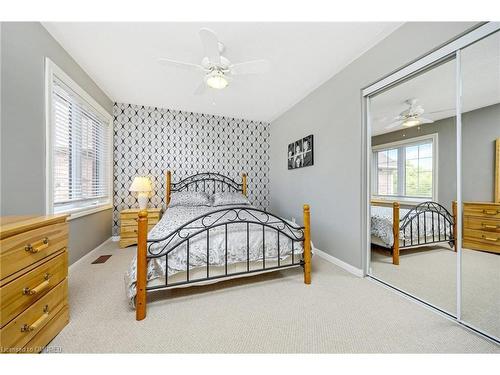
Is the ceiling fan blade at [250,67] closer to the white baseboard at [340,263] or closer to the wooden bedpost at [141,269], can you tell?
the wooden bedpost at [141,269]

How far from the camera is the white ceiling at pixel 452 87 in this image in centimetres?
133

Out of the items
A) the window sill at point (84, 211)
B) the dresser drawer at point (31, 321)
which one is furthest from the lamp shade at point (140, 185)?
the dresser drawer at point (31, 321)

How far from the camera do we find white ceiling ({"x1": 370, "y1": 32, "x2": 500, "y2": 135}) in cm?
133

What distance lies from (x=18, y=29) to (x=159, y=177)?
7.92 ft

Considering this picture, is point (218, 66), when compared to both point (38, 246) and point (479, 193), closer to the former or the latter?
point (38, 246)

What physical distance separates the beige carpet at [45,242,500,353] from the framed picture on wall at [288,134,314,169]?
1.81 meters

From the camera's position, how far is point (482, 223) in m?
1.44

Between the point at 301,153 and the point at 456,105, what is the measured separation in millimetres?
1922

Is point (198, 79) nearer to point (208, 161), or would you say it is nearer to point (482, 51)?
point (208, 161)

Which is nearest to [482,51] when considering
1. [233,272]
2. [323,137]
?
[323,137]

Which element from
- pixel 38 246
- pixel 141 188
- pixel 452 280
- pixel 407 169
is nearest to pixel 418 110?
pixel 407 169

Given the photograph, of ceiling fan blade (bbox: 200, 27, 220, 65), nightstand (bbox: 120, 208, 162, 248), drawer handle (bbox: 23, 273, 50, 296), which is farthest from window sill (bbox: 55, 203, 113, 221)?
ceiling fan blade (bbox: 200, 27, 220, 65)

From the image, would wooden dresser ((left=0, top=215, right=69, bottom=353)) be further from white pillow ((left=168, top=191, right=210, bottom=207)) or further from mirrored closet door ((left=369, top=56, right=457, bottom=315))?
mirrored closet door ((left=369, top=56, right=457, bottom=315))

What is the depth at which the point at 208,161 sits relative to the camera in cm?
400
